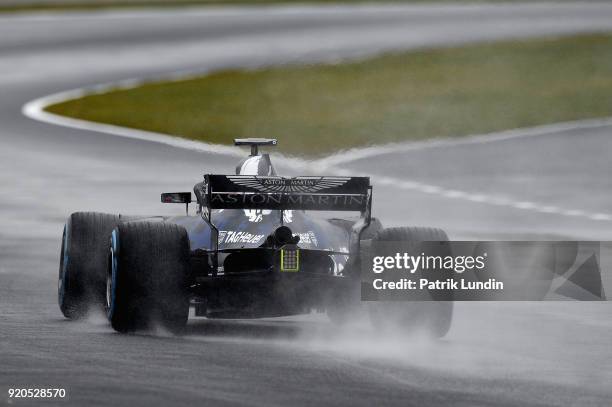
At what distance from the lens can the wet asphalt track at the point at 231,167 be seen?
9055 millimetres

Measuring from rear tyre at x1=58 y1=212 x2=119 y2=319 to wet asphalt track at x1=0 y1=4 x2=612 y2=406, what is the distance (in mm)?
224

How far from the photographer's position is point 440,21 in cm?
4353

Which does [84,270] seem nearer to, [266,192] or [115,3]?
[266,192]

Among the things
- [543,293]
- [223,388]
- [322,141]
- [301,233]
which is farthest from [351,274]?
[322,141]

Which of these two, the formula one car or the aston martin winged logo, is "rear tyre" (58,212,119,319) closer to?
the formula one car

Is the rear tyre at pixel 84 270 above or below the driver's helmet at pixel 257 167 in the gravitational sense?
below

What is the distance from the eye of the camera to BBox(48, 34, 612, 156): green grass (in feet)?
86.7

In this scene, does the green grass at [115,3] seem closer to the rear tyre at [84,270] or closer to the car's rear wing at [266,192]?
the rear tyre at [84,270]

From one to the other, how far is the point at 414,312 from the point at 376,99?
18706 millimetres

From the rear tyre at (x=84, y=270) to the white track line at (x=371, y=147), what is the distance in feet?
15.8

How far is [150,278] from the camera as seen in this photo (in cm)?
1084

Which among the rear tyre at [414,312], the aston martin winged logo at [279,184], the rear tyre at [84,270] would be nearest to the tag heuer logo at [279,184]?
the aston martin winged logo at [279,184]

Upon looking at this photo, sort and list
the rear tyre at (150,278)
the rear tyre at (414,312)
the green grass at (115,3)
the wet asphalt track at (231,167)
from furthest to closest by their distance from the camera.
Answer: the green grass at (115,3) < the rear tyre at (414,312) < the rear tyre at (150,278) < the wet asphalt track at (231,167)

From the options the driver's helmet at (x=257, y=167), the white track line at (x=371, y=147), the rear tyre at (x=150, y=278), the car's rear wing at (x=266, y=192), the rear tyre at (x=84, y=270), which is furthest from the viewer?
the white track line at (x=371, y=147)
